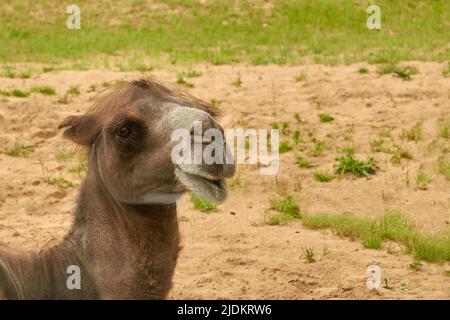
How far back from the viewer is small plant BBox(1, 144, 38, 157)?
973 cm

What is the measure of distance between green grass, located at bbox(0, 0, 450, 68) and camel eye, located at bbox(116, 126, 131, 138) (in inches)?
369

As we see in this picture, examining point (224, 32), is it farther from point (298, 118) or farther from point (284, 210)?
point (284, 210)

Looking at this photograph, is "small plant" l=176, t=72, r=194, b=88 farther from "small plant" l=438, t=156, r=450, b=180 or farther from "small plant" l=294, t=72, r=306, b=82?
"small plant" l=438, t=156, r=450, b=180

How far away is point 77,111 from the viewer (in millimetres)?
10859

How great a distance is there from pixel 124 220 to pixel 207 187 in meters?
0.56

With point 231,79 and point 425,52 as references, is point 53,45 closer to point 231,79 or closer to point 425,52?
point 231,79

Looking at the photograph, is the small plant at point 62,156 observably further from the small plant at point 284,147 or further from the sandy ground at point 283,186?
the small plant at point 284,147

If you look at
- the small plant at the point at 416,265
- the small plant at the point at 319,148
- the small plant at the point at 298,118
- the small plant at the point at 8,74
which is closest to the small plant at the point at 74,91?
the small plant at the point at 8,74

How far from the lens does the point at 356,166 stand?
9156mm

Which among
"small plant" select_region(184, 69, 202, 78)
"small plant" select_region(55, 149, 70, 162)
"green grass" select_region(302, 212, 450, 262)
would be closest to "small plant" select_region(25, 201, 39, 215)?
"small plant" select_region(55, 149, 70, 162)

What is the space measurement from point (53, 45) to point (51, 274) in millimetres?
12947

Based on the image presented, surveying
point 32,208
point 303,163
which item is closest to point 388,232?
point 303,163

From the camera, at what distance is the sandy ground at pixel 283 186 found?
6.55 meters
